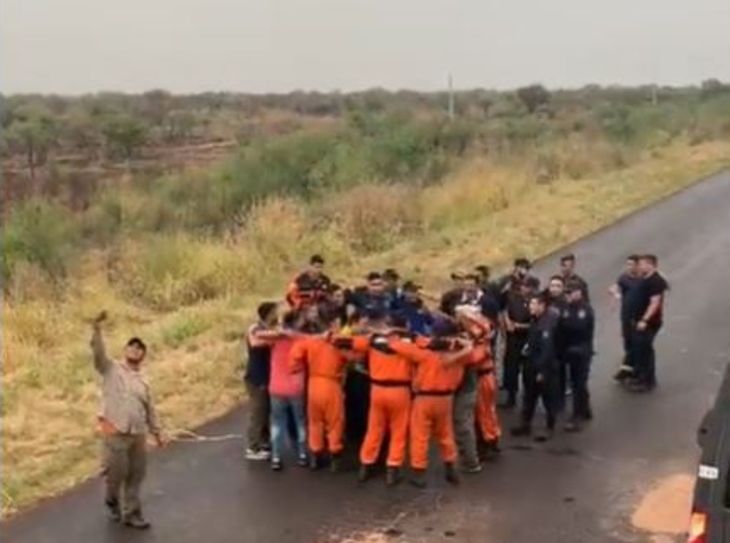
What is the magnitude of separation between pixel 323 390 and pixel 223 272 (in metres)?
9.80

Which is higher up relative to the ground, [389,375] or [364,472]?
[389,375]

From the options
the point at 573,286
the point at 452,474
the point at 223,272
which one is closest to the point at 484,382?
the point at 452,474

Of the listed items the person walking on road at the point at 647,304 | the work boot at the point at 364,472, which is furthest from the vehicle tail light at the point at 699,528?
the person walking on road at the point at 647,304

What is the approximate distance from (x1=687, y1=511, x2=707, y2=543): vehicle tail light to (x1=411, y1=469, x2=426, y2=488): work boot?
16.8 feet

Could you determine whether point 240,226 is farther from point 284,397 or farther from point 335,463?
point 335,463

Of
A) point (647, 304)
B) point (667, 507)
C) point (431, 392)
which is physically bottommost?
point (667, 507)

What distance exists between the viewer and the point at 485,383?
12.4 m

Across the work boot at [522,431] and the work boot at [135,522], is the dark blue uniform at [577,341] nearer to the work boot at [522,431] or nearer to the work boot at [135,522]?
the work boot at [522,431]

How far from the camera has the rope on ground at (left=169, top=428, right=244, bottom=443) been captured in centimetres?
1320

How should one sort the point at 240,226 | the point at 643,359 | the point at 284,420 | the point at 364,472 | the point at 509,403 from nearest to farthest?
the point at 364,472 < the point at 284,420 < the point at 509,403 < the point at 643,359 < the point at 240,226

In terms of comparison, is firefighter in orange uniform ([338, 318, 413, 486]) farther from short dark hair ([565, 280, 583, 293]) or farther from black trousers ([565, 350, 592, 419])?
black trousers ([565, 350, 592, 419])

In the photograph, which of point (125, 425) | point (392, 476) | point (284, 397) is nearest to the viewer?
point (125, 425)

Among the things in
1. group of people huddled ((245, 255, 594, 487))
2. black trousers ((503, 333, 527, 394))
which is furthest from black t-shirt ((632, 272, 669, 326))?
black trousers ((503, 333, 527, 394))

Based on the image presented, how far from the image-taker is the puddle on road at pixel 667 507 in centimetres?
→ 1088
